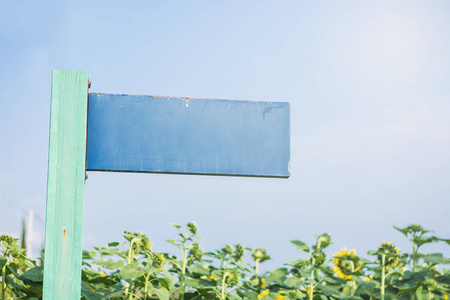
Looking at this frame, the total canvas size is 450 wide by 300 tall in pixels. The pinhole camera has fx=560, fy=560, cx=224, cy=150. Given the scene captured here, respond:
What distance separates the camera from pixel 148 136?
1.86 metres

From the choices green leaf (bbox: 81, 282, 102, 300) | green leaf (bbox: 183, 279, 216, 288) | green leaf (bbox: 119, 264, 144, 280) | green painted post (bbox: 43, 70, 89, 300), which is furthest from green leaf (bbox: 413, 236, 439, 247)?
green painted post (bbox: 43, 70, 89, 300)

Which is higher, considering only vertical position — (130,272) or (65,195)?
(65,195)

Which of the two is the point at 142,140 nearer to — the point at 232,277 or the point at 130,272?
the point at 130,272

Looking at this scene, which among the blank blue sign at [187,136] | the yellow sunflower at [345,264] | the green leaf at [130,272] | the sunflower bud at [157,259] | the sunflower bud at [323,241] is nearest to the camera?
the blank blue sign at [187,136]

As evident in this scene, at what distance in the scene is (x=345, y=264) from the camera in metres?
2.70

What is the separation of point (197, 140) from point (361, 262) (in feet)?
4.08

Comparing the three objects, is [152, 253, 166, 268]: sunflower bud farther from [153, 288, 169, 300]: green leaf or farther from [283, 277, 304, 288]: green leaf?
[283, 277, 304, 288]: green leaf

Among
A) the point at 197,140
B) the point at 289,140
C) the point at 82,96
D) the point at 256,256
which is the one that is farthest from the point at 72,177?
the point at 256,256

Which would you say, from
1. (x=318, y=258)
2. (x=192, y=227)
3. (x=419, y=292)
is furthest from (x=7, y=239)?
(x=419, y=292)

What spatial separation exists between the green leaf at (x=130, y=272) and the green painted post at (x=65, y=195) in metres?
0.24

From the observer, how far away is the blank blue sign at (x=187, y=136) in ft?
6.06

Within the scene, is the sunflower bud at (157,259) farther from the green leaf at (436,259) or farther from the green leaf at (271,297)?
the green leaf at (436,259)

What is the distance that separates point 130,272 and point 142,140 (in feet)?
1.59

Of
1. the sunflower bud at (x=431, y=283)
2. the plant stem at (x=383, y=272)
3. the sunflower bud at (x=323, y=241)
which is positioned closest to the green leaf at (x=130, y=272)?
the sunflower bud at (x=323, y=241)
